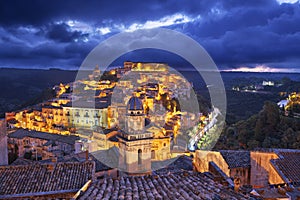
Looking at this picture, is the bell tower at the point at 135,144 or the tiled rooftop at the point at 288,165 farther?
the bell tower at the point at 135,144

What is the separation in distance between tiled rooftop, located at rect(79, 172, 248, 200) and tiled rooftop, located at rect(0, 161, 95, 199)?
2754mm

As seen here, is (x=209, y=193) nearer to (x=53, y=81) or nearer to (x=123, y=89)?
(x=123, y=89)

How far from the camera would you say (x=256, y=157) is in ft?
25.4

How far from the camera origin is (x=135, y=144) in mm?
15406

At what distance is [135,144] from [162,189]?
1146 centimetres

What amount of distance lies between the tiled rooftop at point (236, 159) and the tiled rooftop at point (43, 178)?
4238 mm

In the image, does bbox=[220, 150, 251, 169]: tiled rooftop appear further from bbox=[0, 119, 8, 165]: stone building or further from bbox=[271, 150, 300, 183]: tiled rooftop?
bbox=[0, 119, 8, 165]: stone building

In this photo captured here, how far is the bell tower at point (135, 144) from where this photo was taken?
49.3 feet

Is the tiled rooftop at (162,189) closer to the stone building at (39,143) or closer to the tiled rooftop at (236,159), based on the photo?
the tiled rooftop at (236,159)

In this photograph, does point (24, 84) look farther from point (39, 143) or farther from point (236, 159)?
point (236, 159)

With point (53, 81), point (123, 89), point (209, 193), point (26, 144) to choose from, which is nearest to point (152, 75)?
point (123, 89)

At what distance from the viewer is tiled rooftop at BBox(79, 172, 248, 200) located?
12.0 feet

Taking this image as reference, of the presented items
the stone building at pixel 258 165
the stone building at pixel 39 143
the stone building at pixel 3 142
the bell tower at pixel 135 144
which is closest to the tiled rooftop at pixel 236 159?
the stone building at pixel 258 165

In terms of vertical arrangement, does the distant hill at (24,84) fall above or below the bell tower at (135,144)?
above
